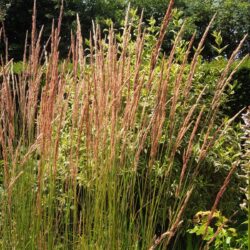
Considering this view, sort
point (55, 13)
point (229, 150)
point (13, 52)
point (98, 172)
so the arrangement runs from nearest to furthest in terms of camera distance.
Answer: point (98, 172) → point (229, 150) → point (13, 52) → point (55, 13)

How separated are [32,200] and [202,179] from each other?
1.56 m

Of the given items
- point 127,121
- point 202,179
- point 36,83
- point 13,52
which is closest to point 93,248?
point 127,121

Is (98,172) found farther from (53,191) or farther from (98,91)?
(98,91)

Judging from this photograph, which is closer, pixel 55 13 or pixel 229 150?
pixel 229 150

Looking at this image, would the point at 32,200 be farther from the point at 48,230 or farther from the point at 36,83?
the point at 36,83

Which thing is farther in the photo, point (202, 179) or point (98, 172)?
point (202, 179)

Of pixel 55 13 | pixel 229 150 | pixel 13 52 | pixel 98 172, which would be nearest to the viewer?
pixel 98 172

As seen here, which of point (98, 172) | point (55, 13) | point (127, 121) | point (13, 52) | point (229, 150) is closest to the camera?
point (127, 121)

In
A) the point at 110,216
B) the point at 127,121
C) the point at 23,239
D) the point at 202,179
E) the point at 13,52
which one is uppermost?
the point at 127,121

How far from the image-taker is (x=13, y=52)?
14.3 metres

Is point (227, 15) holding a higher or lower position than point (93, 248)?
lower

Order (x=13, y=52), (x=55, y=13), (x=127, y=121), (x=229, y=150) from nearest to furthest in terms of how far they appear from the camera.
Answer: (x=127, y=121) → (x=229, y=150) → (x=13, y=52) → (x=55, y=13)

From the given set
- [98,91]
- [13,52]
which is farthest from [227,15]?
[98,91]

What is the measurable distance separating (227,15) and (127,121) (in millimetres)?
14528
